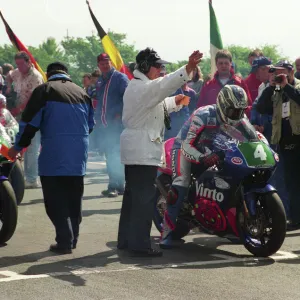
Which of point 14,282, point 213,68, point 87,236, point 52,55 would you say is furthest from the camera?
point 52,55

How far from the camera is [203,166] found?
984cm

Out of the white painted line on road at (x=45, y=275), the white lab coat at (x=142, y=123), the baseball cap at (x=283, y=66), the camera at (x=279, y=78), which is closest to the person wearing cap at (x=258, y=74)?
the baseball cap at (x=283, y=66)

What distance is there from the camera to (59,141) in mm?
9562

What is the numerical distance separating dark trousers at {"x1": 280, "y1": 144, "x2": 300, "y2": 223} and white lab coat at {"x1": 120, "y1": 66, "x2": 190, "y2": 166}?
258 cm

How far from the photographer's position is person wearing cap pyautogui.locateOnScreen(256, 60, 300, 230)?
1129 cm

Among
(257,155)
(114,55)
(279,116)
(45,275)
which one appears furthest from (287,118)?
(114,55)

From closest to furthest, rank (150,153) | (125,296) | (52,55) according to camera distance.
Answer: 1. (125,296)
2. (150,153)
3. (52,55)

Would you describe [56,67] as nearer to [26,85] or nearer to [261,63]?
[261,63]

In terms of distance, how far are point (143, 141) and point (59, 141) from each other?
80 centimetres

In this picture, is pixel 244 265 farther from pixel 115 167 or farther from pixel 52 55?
pixel 52 55

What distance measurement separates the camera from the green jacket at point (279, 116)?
447 inches

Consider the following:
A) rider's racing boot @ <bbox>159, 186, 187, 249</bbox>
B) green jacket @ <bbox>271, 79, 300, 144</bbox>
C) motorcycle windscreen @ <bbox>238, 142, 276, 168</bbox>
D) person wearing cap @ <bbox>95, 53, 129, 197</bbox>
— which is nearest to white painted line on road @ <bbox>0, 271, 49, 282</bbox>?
rider's racing boot @ <bbox>159, 186, 187, 249</bbox>

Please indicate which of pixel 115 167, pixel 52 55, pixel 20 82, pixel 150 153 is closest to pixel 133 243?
pixel 150 153

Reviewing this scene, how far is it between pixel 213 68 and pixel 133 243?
238 inches
